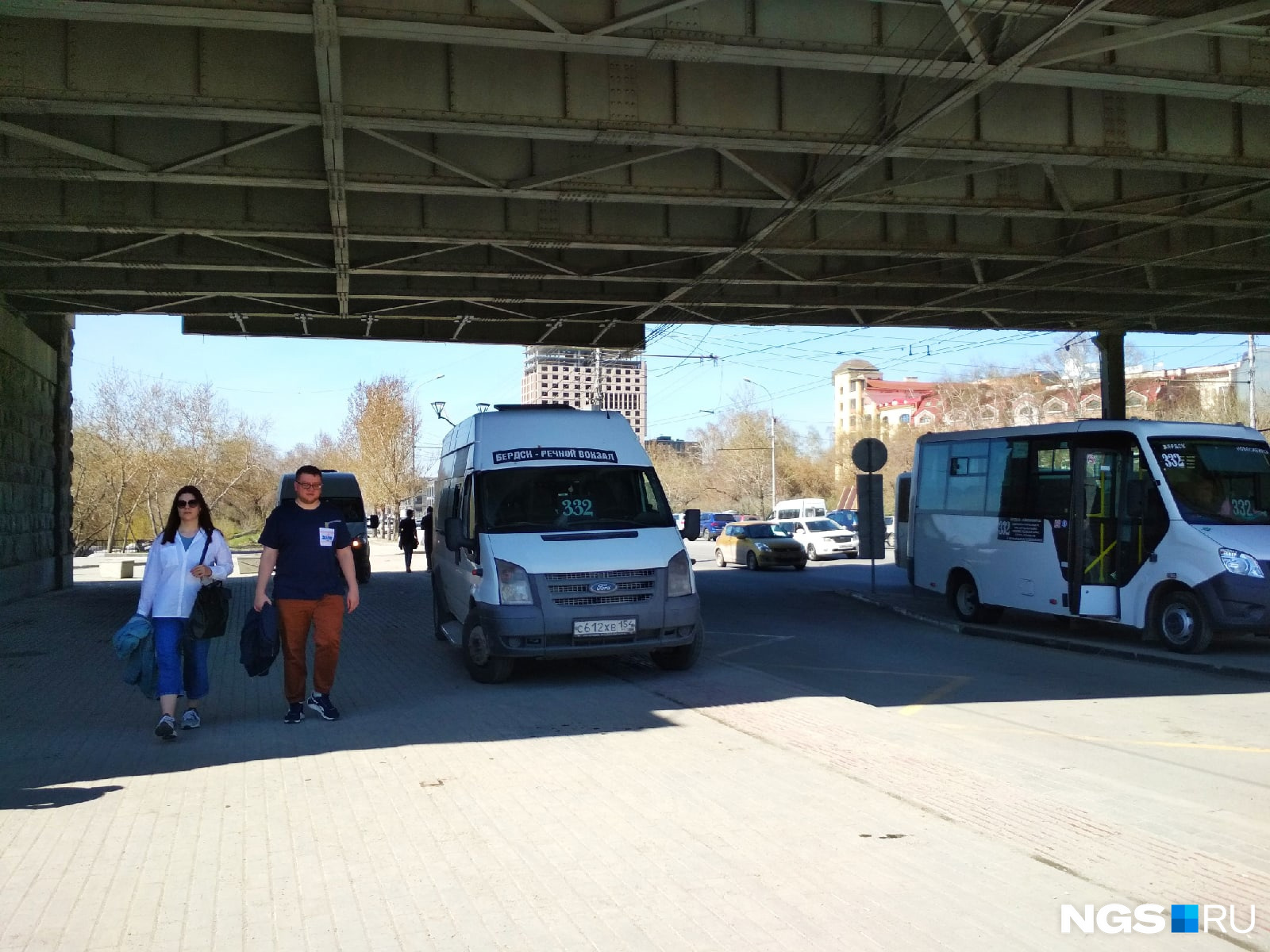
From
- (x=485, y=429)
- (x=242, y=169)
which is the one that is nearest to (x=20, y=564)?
(x=242, y=169)

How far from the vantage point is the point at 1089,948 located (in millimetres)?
4227

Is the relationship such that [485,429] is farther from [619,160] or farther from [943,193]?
[943,193]

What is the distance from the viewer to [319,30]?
1027 centimetres

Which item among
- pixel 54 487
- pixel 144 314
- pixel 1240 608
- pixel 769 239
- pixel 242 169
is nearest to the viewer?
pixel 1240 608

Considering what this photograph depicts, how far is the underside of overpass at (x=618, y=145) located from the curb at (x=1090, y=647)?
607cm

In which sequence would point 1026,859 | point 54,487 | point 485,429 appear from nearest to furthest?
point 1026,859
point 485,429
point 54,487

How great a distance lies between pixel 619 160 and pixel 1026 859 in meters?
11.2

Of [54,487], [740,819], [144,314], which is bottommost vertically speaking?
[740,819]

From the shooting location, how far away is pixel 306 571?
27.9 feet

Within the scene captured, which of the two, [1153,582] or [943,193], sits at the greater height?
[943,193]

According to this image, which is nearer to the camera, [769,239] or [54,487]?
[769,239]

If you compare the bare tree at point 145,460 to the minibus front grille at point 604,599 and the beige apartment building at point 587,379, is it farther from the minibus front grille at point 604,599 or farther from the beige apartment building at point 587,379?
the minibus front grille at point 604,599

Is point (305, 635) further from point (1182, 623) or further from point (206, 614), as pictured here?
point (1182, 623)

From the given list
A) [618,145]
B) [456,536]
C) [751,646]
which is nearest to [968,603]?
[751,646]
